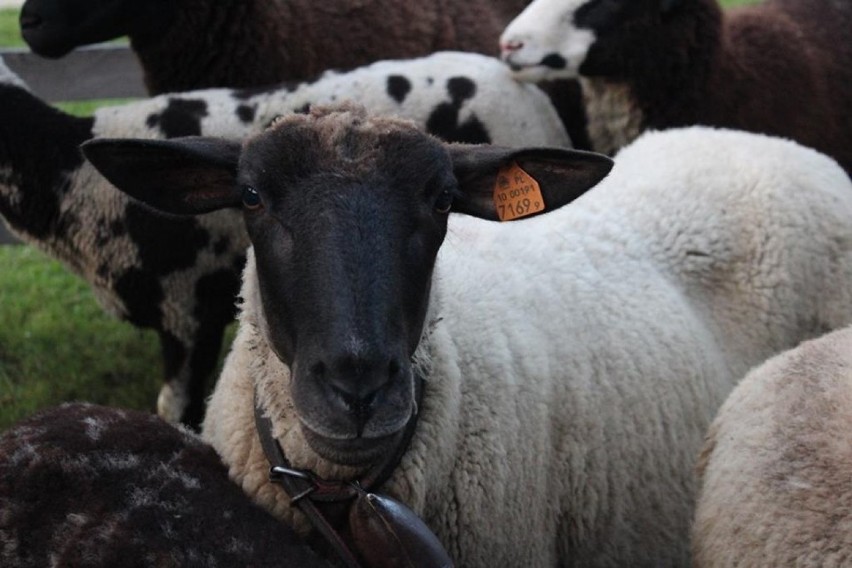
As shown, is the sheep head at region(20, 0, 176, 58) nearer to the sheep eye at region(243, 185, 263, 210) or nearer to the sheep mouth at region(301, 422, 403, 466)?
the sheep eye at region(243, 185, 263, 210)

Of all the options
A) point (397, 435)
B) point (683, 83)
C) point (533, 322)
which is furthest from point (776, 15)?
point (397, 435)

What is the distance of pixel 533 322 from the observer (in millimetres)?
2908

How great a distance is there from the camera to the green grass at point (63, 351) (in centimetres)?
478

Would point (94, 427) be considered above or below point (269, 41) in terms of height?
above

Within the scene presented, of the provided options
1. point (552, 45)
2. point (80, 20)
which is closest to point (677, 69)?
point (552, 45)

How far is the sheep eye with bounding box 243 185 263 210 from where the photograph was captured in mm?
2338

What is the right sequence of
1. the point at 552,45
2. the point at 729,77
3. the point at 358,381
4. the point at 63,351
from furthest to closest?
the point at 63,351 → the point at 729,77 → the point at 552,45 → the point at 358,381

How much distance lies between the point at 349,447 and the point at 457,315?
2.42ft

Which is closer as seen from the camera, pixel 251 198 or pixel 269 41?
pixel 251 198

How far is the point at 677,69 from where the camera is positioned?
15.7 ft

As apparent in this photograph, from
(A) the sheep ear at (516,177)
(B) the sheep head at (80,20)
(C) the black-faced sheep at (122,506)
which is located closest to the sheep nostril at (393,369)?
(C) the black-faced sheep at (122,506)

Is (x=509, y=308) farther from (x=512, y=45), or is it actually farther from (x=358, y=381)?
(x=512, y=45)

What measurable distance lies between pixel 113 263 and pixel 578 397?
2.09 m

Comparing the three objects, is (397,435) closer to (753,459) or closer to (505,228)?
(753,459)
